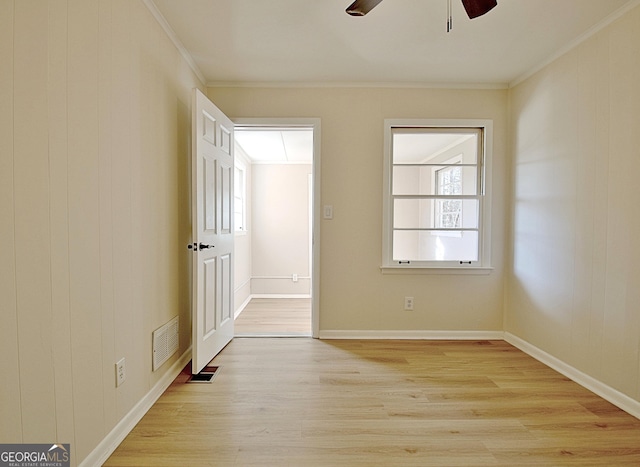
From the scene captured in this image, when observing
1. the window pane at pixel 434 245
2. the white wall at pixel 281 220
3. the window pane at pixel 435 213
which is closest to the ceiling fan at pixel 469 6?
the window pane at pixel 435 213

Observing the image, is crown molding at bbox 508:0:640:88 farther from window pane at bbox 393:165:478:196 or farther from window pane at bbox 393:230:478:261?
window pane at bbox 393:230:478:261

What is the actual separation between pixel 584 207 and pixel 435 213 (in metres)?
Result: 1.21

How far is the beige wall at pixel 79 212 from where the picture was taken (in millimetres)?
1125

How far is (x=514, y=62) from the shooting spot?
2.78 m

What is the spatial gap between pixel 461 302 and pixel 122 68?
3.20 m

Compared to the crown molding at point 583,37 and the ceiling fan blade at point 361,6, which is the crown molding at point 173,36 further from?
the crown molding at point 583,37

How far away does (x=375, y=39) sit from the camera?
95.7 inches

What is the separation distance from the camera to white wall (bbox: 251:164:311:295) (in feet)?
18.6

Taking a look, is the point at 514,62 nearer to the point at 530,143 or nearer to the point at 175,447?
the point at 530,143

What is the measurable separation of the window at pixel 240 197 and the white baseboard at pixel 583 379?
3.63 meters

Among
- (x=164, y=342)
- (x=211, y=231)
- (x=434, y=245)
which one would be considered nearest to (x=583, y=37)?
(x=434, y=245)

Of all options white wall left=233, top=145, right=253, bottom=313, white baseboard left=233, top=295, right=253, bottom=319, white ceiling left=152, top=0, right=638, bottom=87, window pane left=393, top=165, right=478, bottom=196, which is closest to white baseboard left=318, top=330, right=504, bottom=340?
window pane left=393, top=165, right=478, bottom=196

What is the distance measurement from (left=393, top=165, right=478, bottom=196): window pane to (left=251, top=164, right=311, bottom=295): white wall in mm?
2561

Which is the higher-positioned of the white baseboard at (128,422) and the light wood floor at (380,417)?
the white baseboard at (128,422)
